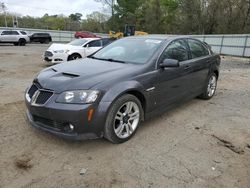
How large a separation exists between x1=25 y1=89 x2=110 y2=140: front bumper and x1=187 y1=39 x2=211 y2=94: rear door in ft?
7.87

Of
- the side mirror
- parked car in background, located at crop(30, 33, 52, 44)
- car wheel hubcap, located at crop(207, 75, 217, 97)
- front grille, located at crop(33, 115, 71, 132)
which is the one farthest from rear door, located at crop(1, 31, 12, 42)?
the side mirror

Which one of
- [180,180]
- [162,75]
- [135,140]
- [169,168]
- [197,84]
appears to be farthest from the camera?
[197,84]

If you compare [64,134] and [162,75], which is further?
[162,75]

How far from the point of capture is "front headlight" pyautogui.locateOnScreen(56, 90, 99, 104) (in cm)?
309

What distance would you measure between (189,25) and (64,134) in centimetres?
3571

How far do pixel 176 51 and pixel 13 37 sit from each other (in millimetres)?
24106

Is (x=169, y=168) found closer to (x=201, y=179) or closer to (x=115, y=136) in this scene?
(x=201, y=179)

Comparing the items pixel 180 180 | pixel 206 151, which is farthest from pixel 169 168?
pixel 206 151

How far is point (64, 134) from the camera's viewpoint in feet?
10.3

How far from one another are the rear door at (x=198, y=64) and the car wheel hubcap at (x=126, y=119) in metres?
1.72

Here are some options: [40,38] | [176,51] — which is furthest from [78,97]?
[40,38]

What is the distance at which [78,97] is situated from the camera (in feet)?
10.2

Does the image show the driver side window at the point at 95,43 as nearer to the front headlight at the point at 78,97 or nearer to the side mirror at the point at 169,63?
the side mirror at the point at 169,63

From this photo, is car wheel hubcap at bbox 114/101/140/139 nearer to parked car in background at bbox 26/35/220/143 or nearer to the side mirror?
parked car in background at bbox 26/35/220/143
